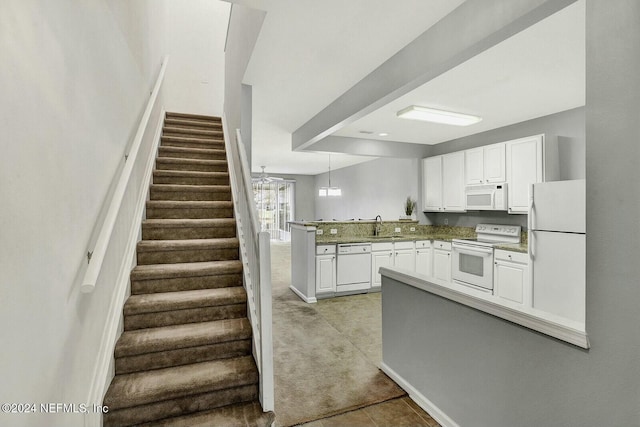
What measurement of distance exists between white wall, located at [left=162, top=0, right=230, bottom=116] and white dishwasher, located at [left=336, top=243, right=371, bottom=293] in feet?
13.7

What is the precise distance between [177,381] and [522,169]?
4.38 meters

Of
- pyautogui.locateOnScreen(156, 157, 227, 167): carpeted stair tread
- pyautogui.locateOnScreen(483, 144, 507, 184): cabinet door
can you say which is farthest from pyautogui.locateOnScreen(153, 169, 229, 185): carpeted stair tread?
pyautogui.locateOnScreen(483, 144, 507, 184): cabinet door

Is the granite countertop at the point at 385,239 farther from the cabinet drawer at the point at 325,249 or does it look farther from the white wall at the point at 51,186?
the white wall at the point at 51,186

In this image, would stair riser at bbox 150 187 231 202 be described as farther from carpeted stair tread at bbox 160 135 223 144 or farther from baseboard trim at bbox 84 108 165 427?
carpeted stair tread at bbox 160 135 223 144

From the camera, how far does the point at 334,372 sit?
2.57m

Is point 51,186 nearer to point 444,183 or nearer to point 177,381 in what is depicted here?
point 177,381

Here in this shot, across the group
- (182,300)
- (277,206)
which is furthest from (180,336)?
(277,206)

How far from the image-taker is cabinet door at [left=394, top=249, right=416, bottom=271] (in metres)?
5.07

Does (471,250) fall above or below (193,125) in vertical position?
below

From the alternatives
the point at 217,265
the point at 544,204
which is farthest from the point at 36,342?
the point at 544,204

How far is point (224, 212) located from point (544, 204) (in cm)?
329

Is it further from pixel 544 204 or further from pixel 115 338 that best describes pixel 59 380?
pixel 544 204

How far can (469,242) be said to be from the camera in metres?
4.41

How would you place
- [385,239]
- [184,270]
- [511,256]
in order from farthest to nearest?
[385,239], [511,256], [184,270]
